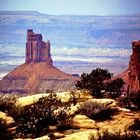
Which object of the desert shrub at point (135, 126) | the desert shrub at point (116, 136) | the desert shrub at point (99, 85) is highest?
the desert shrub at point (99, 85)

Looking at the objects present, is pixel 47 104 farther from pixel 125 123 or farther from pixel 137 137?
pixel 137 137

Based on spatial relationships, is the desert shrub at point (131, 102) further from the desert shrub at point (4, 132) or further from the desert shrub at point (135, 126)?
the desert shrub at point (4, 132)

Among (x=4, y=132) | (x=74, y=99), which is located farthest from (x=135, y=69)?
(x=4, y=132)

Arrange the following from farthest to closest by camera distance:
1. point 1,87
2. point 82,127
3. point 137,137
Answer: point 1,87 → point 82,127 → point 137,137

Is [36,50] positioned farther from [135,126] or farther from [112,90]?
[135,126]

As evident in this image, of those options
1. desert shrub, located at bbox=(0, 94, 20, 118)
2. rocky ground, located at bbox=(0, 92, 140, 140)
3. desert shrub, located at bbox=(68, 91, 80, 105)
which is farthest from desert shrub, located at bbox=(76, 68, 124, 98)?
desert shrub, located at bbox=(0, 94, 20, 118)

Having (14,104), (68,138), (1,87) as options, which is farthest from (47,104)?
(1,87)

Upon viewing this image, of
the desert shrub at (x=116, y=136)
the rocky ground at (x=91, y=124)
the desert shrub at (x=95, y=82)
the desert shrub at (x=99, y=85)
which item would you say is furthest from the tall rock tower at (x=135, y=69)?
the desert shrub at (x=116, y=136)
